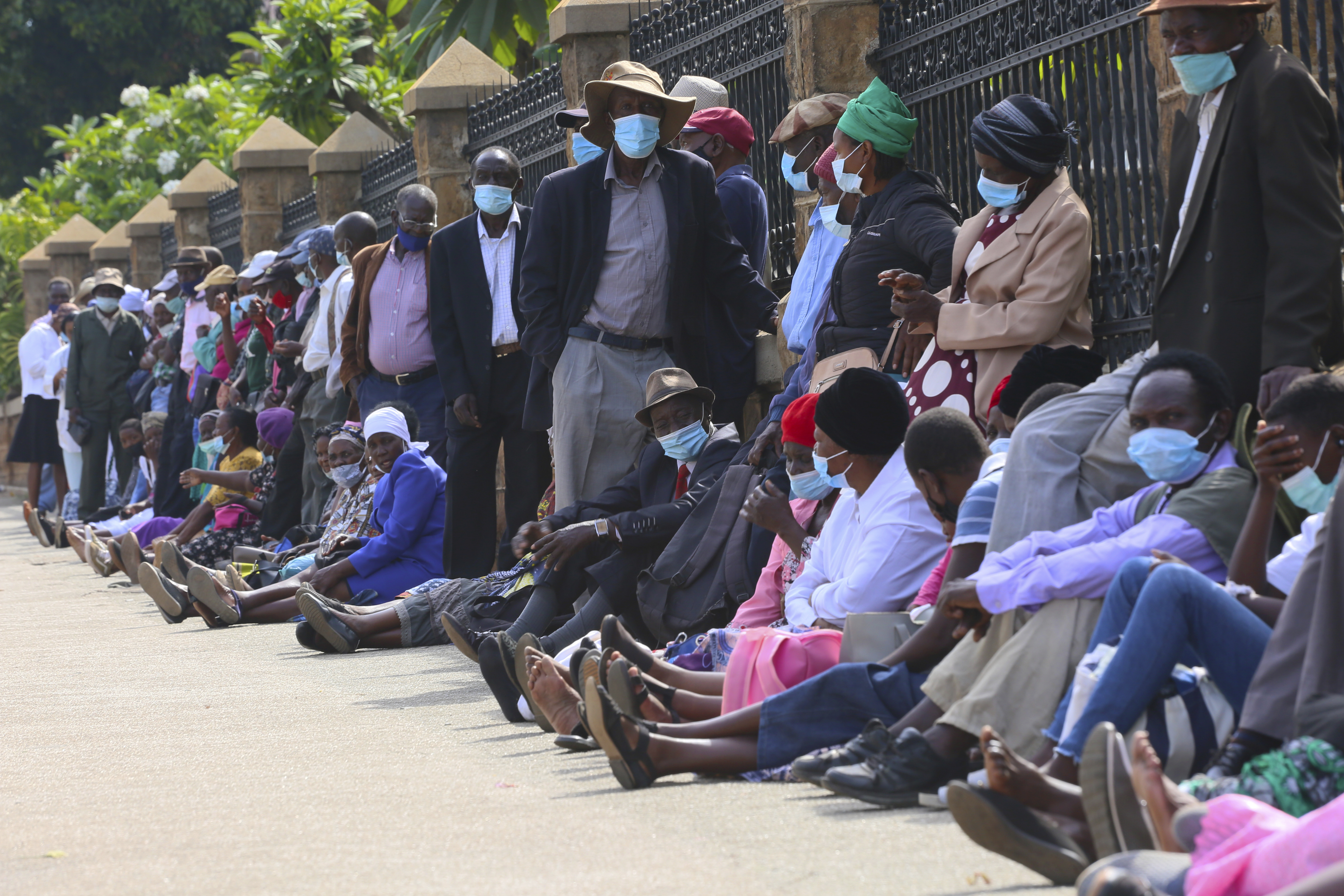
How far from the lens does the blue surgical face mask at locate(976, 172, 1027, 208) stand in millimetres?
6250

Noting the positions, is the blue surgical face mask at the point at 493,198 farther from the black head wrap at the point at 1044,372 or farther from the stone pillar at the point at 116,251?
the stone pillar at the point at 116,251

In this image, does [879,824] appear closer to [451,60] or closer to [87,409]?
[451,60]

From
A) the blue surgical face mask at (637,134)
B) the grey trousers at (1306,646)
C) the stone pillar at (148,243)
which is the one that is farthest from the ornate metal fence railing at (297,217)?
the grey trousers at (1306,646)

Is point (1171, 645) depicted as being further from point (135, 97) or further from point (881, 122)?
point (135, 97)

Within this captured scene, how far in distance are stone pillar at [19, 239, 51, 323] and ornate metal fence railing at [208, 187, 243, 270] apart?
273 inches

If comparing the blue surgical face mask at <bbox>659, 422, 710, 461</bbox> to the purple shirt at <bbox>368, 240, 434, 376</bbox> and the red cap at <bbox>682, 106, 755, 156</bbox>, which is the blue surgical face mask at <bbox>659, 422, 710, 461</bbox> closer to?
the red cap at <bbox>682, 106, 755, 156</bbox>

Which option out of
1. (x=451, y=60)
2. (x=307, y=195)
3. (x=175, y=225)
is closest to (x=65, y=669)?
(x=451, y=60)

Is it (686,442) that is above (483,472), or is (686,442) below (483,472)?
above

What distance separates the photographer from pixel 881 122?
728cm

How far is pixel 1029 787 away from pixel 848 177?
390 centimetres

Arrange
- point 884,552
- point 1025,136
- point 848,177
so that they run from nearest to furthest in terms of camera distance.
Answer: point 884,552 → point 1025,136 → point 848,177

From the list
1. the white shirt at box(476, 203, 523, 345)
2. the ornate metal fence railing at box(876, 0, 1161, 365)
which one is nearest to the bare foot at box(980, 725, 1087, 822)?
the ornate metal fence railing at box(876, 0, 1161, 365)

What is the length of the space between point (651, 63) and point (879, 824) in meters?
6.75

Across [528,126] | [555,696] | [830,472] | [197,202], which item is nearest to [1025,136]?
[830,472]
